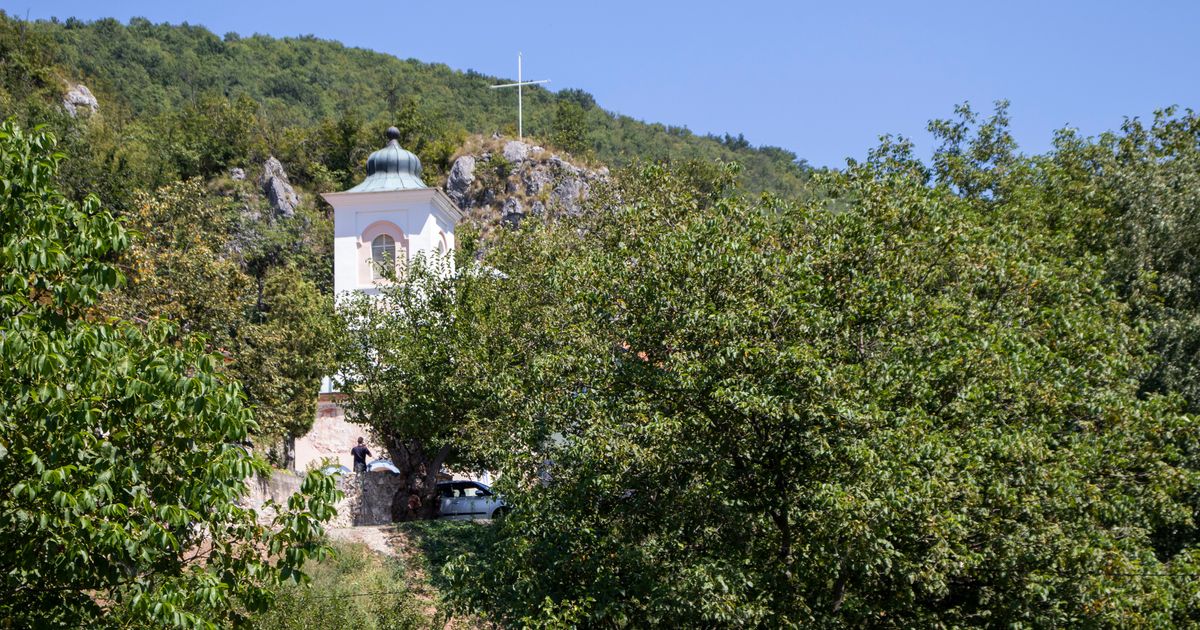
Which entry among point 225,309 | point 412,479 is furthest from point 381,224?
point 412,479

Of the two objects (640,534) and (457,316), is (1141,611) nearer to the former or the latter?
(640,534)

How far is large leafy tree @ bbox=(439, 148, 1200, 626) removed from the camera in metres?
12.0

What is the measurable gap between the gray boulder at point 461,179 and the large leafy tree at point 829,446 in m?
54.4

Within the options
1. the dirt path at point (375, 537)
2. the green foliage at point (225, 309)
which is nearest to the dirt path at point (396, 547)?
the dirt path at point (375, 537)

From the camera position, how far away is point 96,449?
8961mm

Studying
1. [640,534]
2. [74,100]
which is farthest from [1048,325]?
[74,100]

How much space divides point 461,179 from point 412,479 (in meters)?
44.5

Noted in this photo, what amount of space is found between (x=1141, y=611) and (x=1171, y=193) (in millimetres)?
11462

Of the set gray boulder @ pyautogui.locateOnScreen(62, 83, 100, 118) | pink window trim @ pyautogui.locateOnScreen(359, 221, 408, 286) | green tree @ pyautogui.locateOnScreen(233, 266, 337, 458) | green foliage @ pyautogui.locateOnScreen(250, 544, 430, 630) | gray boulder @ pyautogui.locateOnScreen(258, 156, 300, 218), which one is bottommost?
green foliage @ pyautogui.locateOnScreen(250, 544, 430, 630)

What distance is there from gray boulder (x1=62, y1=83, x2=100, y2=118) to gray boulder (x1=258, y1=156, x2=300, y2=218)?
10.9 meters

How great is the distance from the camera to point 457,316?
24922 millimetres

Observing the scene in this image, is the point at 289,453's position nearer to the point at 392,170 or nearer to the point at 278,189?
the point at 392,170

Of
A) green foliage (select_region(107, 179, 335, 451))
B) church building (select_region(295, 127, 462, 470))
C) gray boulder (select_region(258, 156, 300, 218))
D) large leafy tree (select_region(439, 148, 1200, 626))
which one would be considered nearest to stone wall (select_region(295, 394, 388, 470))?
green foliage (select_region(107, 179, 335, 451))

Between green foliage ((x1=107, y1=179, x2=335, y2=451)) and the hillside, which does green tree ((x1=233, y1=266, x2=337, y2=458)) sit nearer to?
green foliage ((x1=107, y1=179, x2=335, y2=451))
